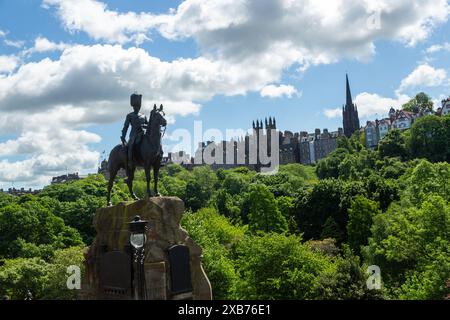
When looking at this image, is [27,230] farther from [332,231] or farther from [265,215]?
[332,231]

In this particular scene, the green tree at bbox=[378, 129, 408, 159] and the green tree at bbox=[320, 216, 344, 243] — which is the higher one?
the green tree at bbox=[378, 129, 408, 159]

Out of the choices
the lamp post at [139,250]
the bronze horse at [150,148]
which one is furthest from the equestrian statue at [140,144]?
the lamp post at [139,250]

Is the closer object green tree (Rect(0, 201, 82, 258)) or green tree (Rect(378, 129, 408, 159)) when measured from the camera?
green tree (Rect(0, 201, 82, 258))

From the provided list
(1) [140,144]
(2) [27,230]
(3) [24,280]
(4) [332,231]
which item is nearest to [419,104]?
(4) [332,231]

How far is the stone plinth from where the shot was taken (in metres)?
13.9

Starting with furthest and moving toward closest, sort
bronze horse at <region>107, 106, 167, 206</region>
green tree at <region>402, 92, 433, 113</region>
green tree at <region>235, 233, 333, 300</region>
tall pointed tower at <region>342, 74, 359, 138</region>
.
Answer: tall pointed tower at <region>342, 74, 359, 138</region>
green tree at <region>402, 92, 433, 113</region>
green tree at <region>235, 233, 333, 300</region>
bronze horse at <region>107, 106, 167, 206</region>

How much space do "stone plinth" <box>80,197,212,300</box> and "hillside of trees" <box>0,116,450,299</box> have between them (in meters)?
9.36

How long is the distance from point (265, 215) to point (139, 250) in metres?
37.6

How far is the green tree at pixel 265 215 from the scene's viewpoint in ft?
160

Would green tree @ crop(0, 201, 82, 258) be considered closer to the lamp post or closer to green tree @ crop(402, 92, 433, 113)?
the lamp post

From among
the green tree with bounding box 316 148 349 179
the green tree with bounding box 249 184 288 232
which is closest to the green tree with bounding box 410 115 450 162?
the green tree with bounding box 316 148 349 179
